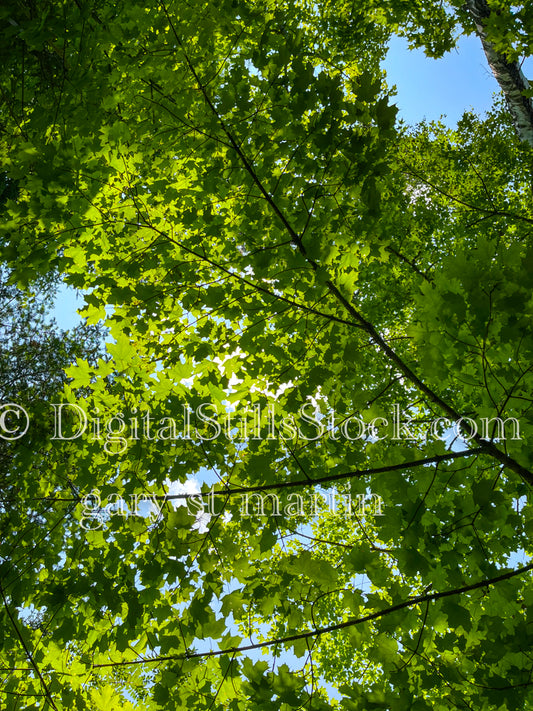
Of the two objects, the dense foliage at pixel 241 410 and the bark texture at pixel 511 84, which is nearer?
the dense foliage at pixel 241 410

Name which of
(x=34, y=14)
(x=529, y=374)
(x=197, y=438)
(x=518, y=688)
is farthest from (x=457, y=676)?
(x=34, y=14)

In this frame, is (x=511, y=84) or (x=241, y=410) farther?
(x=511, y=84)

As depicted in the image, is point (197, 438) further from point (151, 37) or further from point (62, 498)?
point (151, 37)

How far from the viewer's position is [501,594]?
1618 millimetres

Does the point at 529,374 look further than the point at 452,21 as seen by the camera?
No

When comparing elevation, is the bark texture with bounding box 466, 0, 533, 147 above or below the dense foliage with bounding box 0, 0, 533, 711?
above

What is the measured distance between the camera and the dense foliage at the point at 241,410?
1.56m

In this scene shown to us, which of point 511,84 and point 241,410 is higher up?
point 511,84

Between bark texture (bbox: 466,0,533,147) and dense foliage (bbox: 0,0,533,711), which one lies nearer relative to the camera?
dense foliage (bbox: 0,0,533,711)

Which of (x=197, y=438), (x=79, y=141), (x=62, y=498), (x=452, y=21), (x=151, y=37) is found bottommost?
(x=62, y=498)

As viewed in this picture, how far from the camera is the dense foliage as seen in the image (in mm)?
1562

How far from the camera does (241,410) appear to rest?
2041mm

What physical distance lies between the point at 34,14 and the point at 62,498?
2684mm

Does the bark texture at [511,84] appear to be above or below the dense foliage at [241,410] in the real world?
above
